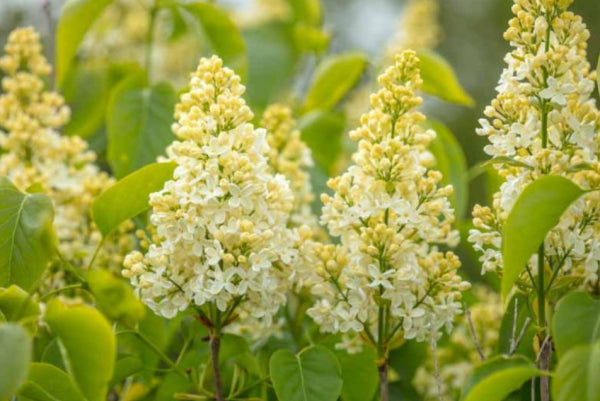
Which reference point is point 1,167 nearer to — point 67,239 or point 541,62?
point 67,239

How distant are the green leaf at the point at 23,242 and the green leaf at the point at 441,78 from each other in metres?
0.67

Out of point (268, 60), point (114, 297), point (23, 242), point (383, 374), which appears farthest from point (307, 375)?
point (268, 60)

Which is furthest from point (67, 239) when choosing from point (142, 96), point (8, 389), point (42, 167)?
point (8, 389)

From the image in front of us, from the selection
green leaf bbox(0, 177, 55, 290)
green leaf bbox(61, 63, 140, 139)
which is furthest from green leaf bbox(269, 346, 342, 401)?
green leaf bbox(61, 63, 140, 139)

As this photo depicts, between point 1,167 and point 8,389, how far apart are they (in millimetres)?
654

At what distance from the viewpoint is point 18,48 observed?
131cm

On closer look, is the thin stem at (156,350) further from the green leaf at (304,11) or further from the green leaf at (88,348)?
the green leaf at (304,11)

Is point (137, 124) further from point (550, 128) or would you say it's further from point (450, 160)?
point (550, 128)

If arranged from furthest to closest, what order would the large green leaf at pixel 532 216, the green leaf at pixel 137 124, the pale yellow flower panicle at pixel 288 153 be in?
the green leaf at pixel 137 124, the pale yellow flower panicle at pixel 288 153, the large green leaf at pixel 532 216

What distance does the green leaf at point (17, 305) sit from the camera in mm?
799

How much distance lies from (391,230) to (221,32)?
601 millimetres

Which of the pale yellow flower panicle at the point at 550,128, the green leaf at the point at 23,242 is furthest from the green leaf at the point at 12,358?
the pale yellow flower panicle at the point at 550,128

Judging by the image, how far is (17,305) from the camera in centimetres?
82

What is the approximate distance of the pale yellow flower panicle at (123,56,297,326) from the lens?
902 mm
